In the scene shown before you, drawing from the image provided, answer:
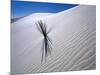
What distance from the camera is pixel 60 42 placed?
2408mm

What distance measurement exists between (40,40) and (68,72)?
1.85 feet

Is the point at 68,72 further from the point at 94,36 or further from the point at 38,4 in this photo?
the point at 38,4

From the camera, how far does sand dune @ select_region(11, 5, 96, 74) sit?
2.29 m

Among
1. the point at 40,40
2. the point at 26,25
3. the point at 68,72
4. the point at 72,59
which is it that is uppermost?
the point at 26,25

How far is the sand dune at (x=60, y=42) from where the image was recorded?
2287 millimetres

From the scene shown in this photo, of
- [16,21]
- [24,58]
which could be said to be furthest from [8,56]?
[16,21]

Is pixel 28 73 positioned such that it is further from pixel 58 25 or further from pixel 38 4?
pixel 38 4

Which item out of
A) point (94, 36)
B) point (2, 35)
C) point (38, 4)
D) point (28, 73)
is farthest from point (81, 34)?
point (2, 35)

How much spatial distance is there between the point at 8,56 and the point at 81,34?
1.00 meters

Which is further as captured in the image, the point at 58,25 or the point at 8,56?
the point at 58,25

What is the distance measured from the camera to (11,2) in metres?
2.25

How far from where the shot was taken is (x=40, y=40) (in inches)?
92.1

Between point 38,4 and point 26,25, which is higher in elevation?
point 38,4
